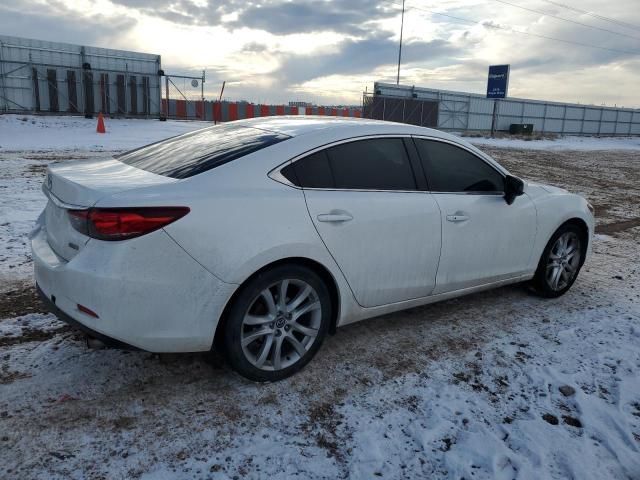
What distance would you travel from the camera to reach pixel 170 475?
237 centimetres

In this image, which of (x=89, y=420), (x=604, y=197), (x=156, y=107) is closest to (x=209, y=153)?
(x=89, y=420)

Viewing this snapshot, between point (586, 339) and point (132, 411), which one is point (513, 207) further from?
point (132, 411)

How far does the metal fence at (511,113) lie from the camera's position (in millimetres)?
36656

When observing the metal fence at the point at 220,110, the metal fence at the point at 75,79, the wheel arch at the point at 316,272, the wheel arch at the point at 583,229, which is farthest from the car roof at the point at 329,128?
the metal fence at the point at 75,79

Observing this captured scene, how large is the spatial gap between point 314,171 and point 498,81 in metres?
36.5

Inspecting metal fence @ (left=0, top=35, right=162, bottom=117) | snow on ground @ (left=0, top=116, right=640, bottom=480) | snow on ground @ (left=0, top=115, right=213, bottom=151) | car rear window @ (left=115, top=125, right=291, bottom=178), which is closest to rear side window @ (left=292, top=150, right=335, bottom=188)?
car rear window @ (left=115, top=125, right=291, bottom=178)

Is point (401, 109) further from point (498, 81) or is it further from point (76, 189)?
point (76, 189)

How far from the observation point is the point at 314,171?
3.23 metres

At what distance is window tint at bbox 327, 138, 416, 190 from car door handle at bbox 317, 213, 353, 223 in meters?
0.21

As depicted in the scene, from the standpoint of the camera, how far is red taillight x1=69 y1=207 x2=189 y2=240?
2.59 meters

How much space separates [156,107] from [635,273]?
1040 inches

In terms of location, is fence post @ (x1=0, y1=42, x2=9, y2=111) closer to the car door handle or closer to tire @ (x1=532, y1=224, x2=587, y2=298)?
the car door handle

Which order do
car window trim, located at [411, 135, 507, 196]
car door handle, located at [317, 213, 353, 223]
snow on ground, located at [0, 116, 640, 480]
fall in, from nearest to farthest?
snow on ground, located at [0, 116, 640, 480]
car door handle, located at [317, 213, 353, 223]
car window trim, located at [411, 135, 507, 196]

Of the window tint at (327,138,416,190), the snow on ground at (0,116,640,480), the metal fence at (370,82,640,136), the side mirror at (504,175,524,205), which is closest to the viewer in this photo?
the snow on ground at (0,116,640,480)
